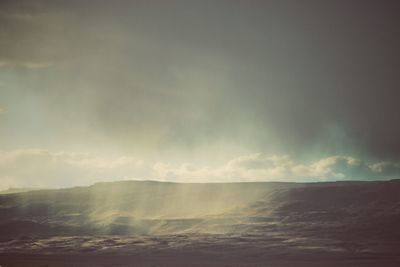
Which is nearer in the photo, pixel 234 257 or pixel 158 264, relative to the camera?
pixel 158 264

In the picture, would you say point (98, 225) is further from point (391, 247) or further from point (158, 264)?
point (391, 247)

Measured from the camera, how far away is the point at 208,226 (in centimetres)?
13325

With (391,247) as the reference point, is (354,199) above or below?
above

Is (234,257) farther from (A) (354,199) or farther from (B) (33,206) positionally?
(B) (33,206)

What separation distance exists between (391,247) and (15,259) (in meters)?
65.0

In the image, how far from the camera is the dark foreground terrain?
82625 mm

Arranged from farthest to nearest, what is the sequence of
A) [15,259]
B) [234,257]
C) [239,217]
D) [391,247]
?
[239,217]
[391,247]
[234,257]
[15,259]

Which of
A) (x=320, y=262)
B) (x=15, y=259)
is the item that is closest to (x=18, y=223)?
(x=15, y=259)

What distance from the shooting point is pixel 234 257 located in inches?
3287

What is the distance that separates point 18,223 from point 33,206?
40583 millimetres

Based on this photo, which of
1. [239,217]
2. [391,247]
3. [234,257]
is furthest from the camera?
[239,217]

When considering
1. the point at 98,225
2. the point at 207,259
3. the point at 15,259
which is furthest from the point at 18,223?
the point at 207,259

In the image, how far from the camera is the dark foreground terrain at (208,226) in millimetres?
82625

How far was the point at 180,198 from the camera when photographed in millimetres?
183125
